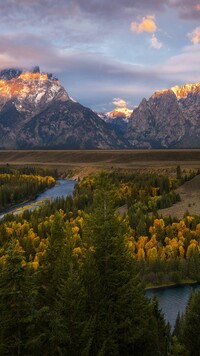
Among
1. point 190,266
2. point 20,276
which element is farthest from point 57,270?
point 190,266

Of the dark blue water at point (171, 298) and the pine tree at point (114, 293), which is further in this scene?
the dark blue water at point (171, 298)

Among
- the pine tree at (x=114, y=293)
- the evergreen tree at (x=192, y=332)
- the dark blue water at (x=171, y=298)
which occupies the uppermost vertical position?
the pine tree at (x=114, y=293)

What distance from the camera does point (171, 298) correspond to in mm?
104312

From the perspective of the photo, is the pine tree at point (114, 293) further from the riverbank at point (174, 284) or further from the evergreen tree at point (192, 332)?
the riverbank at point (174, 284)

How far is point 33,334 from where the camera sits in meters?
33.3

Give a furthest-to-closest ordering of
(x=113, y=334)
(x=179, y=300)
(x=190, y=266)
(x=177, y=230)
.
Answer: (x=177, y=230)
(x=190, y=266)
(x=179, y=300)
(x=113, y=334)

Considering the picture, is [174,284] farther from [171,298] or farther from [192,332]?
[192,332]

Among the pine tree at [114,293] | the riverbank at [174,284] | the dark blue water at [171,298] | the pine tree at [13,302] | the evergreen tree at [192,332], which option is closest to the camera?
the pine tree at [13,302]

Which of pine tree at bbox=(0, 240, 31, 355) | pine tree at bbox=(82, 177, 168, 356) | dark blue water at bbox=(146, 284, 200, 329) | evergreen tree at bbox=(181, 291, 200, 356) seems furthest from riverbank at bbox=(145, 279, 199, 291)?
pine tree at bbox=(0, 240, 31, 355)

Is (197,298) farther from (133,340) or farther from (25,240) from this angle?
(25,240)

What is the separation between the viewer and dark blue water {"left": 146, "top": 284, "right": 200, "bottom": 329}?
96.2 metres

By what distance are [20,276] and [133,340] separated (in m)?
14.4

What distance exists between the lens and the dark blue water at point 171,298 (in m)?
96.2

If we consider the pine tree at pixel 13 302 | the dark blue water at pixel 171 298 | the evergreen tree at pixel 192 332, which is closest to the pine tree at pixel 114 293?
the pine tree at pixel 13 302
